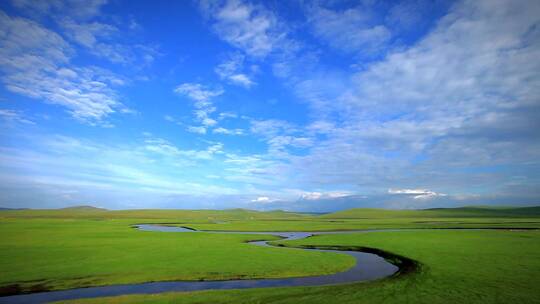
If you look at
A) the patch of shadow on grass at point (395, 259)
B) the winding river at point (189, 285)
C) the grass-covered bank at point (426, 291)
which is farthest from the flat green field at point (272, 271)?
the winding river at point (189, 285)

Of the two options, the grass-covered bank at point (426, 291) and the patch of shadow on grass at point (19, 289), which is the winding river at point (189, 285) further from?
the grass-covered bank at point (426, 291)

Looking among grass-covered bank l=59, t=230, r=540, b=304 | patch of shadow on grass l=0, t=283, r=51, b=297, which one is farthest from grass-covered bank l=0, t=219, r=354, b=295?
grass-covered bank l=59, t=230, r=540, b=304

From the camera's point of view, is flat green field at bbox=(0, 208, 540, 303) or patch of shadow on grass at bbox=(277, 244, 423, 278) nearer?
flat green field at bbox=(0, 208, 540, 303)

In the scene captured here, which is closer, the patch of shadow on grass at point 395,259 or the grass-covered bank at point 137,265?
the grass-covered bank at point 137,265

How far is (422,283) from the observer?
2242cm

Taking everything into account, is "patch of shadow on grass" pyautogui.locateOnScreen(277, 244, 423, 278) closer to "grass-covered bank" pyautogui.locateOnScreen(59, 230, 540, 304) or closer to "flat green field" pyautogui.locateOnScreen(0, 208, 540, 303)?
"flat green field" pyautogui.locateOnScreen(0, 208, 540, 303)

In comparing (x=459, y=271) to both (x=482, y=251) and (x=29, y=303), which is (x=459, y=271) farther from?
(x=29, y=303)

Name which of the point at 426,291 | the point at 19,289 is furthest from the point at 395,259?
the point at 19,289

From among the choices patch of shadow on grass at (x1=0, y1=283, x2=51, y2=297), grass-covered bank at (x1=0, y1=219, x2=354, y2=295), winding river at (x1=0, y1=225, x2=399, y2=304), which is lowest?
winding river at (x1=0, y1=225, x2=399, y2=304)

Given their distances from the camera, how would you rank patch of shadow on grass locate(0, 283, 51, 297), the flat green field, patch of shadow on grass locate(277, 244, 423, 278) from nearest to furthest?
the flat green field < patch of shadow on grass locate(0, 283, 51, 297) < patch of shadow on grass locate(277, 244, 423, 278)

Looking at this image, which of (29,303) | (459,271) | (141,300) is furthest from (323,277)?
(29,303)

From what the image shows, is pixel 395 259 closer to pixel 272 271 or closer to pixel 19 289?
pixel 272 271

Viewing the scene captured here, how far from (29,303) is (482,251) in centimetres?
4318

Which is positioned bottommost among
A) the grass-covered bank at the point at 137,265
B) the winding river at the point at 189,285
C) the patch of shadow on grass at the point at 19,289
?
the winding river at the point at 189,285
